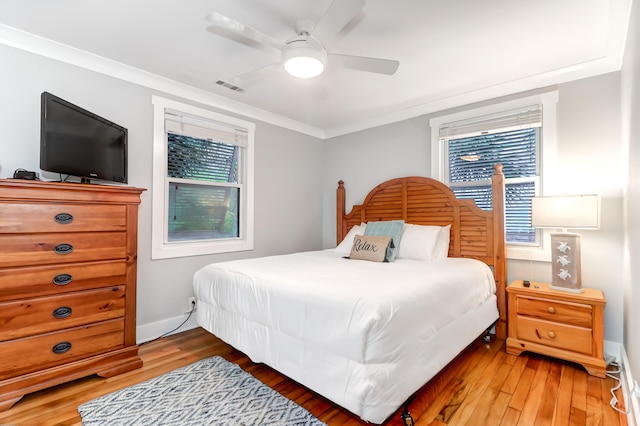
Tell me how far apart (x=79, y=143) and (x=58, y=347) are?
135cm

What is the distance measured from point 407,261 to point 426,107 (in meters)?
1.78

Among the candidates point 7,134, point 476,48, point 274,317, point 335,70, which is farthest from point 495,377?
point 7,134

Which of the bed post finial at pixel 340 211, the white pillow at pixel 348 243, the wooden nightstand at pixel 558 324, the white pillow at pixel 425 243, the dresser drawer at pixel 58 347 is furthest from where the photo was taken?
the bed post finial at pixel 340 211

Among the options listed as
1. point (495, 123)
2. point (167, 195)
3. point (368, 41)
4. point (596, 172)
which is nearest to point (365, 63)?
point (368, 41)

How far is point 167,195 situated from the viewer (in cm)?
298

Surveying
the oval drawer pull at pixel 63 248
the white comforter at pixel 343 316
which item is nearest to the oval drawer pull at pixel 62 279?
the oval drawer pull at pixel 63 248

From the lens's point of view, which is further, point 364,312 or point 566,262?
point 566,262

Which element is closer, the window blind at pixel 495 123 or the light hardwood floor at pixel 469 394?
the light hardwood floor at pixel 469 394

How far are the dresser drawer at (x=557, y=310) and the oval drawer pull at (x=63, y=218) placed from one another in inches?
130

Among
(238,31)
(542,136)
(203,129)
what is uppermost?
(238,31)

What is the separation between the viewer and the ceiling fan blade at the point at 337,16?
1.51m

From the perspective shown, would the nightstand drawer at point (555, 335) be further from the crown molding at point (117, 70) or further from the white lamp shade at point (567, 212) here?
the crown molding at point (117, 70)

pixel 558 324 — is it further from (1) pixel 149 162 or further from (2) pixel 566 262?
(1) pixel 149 162

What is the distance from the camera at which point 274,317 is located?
1.86 m
